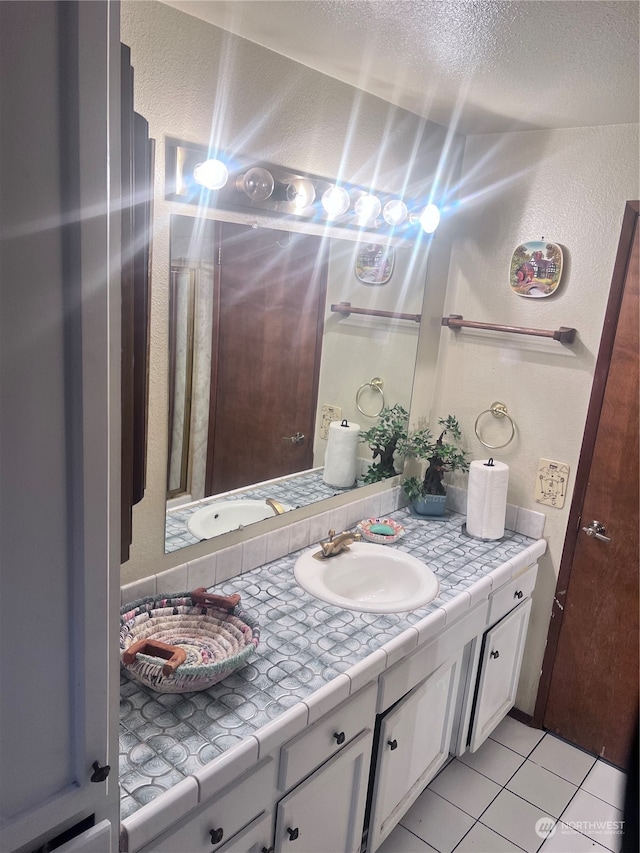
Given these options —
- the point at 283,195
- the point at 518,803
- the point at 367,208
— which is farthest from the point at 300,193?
the point at 518,803

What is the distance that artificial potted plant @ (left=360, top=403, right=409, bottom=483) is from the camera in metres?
2.26

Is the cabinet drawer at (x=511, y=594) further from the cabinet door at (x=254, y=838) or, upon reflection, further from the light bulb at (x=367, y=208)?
the light bulb at (x=367, y=208)

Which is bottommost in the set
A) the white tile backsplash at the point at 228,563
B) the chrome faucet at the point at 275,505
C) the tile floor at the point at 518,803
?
the tile floor at the point at 518,803

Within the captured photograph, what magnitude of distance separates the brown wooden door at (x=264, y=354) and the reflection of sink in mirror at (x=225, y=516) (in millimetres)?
53

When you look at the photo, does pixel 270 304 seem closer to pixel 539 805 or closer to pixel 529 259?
pixel 529 259

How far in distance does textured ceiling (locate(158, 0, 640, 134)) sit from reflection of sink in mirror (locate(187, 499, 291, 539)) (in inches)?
46.4

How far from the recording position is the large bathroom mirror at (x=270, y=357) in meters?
1.61

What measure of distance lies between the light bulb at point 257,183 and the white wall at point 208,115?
47 mm

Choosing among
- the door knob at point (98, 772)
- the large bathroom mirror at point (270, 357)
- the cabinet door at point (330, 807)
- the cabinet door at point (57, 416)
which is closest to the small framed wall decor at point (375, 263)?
the large bathroom mirror at point (270, 357)

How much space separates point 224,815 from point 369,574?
35.8 inches

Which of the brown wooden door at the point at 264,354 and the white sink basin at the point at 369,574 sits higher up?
the brown wooden door at the point at 264,354

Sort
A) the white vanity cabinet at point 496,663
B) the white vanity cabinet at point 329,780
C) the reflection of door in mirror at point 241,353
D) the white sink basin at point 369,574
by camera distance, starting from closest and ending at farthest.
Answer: the white vanity cabinet at point 329,780 → the reflection of door in mirror at point 241,353 → the white sink basin at point 369,574 → the white vanity cabinet at point 496,663

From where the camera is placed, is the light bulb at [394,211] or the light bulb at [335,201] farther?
the light bulb at [394,211]

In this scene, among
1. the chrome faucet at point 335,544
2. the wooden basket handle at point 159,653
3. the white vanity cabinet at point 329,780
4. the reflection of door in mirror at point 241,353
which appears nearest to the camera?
the wooden basket handle at point 159,653
